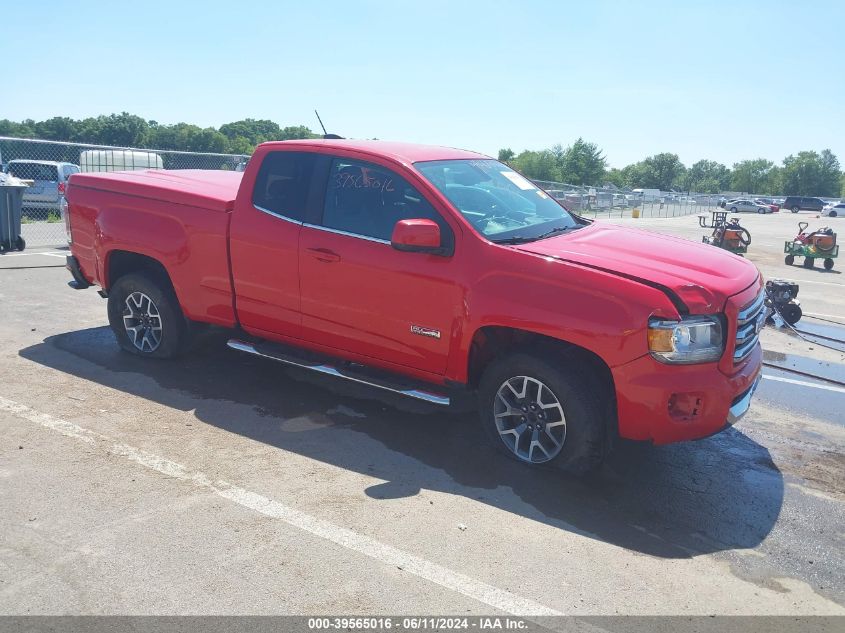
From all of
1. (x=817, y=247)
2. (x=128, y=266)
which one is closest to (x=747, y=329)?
(x=128, y=266)

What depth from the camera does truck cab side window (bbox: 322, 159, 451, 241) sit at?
5039 millimetres

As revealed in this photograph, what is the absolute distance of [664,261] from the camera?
4633mm

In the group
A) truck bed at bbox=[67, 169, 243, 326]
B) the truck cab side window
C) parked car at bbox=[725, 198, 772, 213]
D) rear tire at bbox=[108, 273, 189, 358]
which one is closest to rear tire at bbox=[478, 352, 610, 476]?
the truck cab side window

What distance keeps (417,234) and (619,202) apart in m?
36.1

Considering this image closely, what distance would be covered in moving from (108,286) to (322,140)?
2.46m

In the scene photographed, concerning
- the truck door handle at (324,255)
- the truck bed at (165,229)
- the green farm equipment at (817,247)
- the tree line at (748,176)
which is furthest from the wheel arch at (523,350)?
the tree line at (748,176)

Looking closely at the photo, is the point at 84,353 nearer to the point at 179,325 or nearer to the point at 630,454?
the point at 179,325

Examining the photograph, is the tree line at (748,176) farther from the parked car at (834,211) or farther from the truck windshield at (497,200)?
the truck windshield at (497,200)

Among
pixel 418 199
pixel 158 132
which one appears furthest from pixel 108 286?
pixel 158 132

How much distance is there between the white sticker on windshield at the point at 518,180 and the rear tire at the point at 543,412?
1704 mm

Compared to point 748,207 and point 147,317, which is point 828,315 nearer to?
point 147,317

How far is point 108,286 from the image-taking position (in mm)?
6605

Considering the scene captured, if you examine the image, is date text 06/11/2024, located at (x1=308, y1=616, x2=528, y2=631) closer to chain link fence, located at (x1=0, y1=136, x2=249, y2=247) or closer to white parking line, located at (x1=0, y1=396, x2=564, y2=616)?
white parking line, located at (x1=0, y1=396, x2=564, y2=616)

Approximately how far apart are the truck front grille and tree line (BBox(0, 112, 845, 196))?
46552mm
